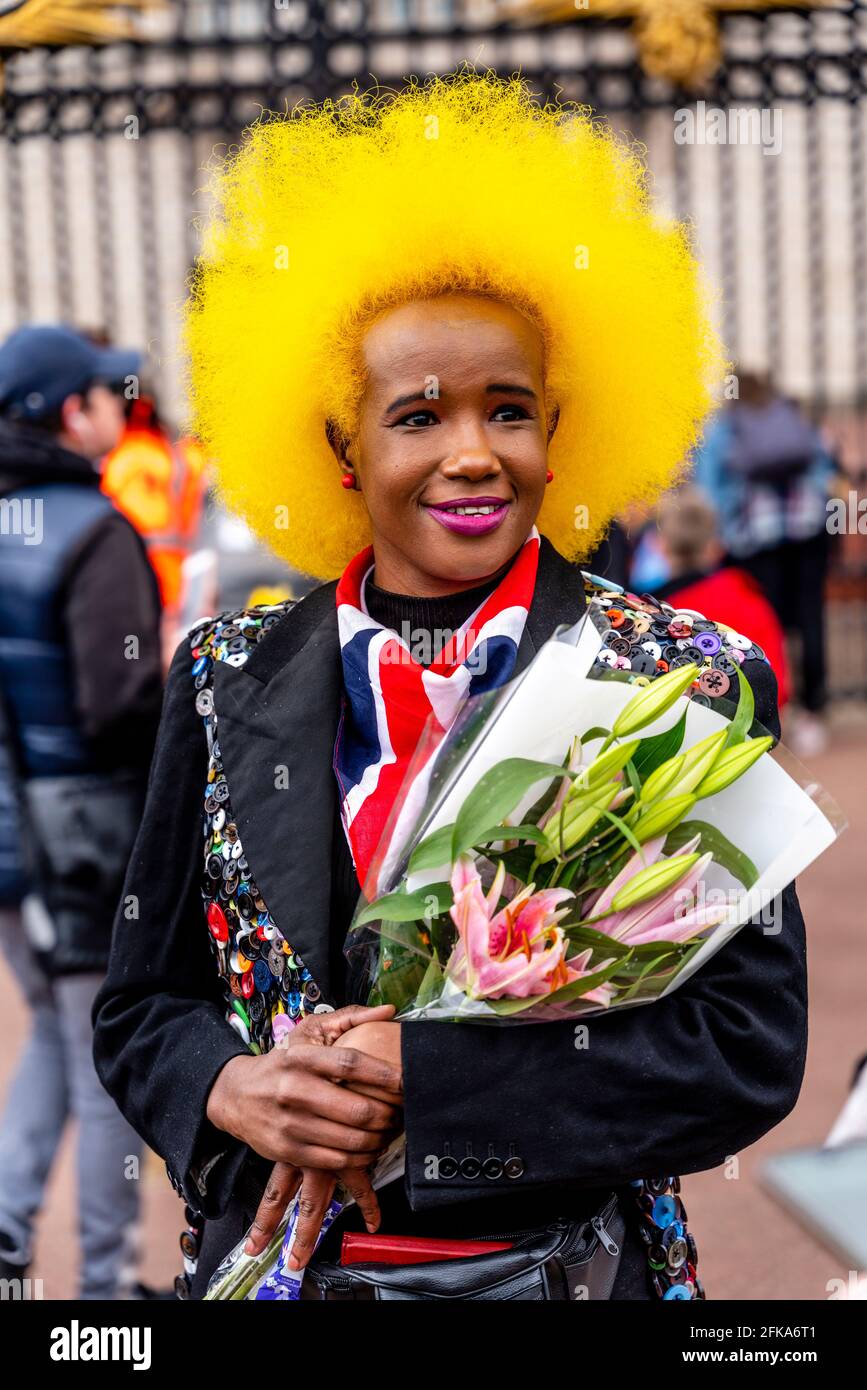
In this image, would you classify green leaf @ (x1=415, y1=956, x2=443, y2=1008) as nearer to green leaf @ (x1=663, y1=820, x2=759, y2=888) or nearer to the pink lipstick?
green leaf @ (x1=663, y1=820, x2=759, y2=888)

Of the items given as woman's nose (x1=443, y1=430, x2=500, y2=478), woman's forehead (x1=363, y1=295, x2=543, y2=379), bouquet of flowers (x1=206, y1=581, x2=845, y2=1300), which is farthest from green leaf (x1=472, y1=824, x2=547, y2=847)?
woman's forehead (x1=363, y1=295, x2=543, y2=379)

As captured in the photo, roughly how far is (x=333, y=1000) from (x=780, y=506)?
793cm

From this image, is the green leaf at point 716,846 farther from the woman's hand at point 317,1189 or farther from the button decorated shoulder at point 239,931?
the button decorated shoulder at point 239,931

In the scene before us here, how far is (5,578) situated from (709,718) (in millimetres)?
2443

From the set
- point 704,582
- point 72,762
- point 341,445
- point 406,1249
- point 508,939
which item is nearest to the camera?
point 508,939

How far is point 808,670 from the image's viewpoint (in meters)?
9.55

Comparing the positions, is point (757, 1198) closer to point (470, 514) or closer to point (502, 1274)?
point (502, 1274)

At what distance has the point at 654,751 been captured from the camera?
1622 mm

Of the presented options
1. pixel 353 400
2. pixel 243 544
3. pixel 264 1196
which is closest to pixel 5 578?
pixel 243 544

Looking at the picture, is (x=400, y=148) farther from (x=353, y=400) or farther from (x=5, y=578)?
(x=5, y=578)

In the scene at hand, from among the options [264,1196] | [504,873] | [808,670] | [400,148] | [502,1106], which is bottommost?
[808,670]

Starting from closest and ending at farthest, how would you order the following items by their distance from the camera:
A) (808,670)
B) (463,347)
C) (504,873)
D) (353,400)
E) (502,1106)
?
(504,873) < (502,1106) < (463,347) < (353,400) < (808,670)

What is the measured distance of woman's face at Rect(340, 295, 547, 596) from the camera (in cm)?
185

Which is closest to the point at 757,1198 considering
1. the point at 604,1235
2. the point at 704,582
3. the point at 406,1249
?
the point at 704,582
